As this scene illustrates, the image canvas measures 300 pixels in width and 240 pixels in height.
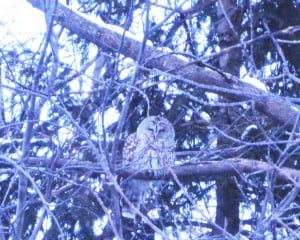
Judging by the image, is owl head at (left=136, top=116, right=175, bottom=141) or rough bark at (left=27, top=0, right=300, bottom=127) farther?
owl head at (left=136, top=116, right=175, bottom=141)

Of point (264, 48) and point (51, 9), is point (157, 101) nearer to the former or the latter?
point (264, 48)

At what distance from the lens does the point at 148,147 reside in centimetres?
712

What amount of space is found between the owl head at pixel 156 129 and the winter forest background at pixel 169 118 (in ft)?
0.54

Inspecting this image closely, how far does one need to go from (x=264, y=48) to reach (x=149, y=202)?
1.41 metres

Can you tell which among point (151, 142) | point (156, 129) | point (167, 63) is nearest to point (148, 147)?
point (151, 142)

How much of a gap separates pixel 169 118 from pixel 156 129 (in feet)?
1.80

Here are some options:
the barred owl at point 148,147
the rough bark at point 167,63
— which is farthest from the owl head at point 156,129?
the rough bark at point 167,63

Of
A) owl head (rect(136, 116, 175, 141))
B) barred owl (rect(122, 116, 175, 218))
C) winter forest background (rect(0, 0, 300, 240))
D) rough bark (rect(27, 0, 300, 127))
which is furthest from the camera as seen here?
owl head (rect(136, 116, 175, 141))

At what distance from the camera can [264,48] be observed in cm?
699

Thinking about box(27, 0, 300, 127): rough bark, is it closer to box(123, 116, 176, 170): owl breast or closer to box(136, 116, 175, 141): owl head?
box(123, 116, 176, 170): owl breast

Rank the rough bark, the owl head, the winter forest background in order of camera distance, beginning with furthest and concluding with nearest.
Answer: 1. the owl head
2. the rough bark
3. the winter forest background

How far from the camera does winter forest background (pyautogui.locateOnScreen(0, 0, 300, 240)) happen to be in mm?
4086

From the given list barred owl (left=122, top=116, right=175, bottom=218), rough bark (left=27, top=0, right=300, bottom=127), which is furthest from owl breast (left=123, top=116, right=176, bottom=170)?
rough bark (left=27, top=0, right=300, bottom=127)

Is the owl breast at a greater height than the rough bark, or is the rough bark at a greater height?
the rough bark
